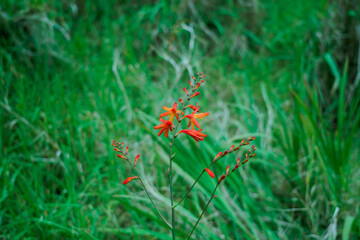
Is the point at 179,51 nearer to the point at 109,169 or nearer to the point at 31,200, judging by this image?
the point at 109,169

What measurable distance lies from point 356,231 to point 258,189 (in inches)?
19.1

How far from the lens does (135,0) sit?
302cm

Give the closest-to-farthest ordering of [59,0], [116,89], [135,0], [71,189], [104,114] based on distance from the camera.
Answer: [71,189]
[104,114]
[116,89]
[59,0]
[135,0]

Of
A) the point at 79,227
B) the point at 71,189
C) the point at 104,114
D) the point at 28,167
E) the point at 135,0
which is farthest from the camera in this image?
the point at 135,0

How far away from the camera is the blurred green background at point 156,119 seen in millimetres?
1527

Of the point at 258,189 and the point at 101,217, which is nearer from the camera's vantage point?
the point at 101,217

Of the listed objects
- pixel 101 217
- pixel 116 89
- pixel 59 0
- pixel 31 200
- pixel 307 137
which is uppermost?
pixel 59 0

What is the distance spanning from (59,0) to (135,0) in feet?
2.20

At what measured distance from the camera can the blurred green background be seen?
153 centimetres

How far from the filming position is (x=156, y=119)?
1.82 meters

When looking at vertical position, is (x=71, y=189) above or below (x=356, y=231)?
above

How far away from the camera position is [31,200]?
4.94ft

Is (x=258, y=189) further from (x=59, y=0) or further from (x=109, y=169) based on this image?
(x=59, y=0)

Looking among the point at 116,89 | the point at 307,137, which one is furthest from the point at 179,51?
the point at 307,137
